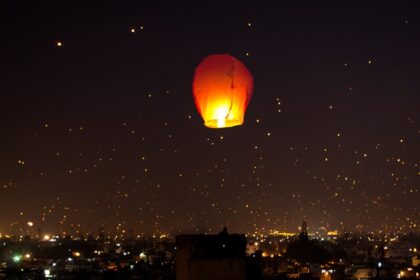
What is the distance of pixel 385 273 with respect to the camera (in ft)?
96.3

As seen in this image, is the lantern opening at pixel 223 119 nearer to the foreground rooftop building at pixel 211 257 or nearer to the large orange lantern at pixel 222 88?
the large orange lantern at pixel 222 88

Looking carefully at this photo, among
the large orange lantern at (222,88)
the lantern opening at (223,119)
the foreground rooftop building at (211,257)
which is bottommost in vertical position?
the foreground rooftop building at (211,257)

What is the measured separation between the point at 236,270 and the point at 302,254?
119 feet

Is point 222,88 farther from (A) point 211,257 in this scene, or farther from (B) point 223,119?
(A) point 211,257

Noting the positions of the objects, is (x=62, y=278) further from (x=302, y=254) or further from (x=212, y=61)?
(x=302, y=254)

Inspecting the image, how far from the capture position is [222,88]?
18.4 feet

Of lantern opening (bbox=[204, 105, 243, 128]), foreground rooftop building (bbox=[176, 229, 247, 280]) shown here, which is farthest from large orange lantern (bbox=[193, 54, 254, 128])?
foreground rooftop building (bbox=[176, 229, 247, 280])

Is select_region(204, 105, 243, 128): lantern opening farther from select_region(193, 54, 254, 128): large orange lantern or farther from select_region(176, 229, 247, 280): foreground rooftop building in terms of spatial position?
select_region(176, 229, 247, 280): foreground rooftop building

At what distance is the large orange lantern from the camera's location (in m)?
5.59

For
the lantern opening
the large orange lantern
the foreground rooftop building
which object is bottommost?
the foreground rooftop building

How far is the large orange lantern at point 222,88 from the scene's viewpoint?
559cm

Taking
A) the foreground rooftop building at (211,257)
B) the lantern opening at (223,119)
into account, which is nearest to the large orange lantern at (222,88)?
the lantern opening at (223,119)

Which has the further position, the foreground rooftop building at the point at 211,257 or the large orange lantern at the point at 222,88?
the large orange lantern at the point at 222,88

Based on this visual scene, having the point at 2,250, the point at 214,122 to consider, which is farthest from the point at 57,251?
the point at 214,122
